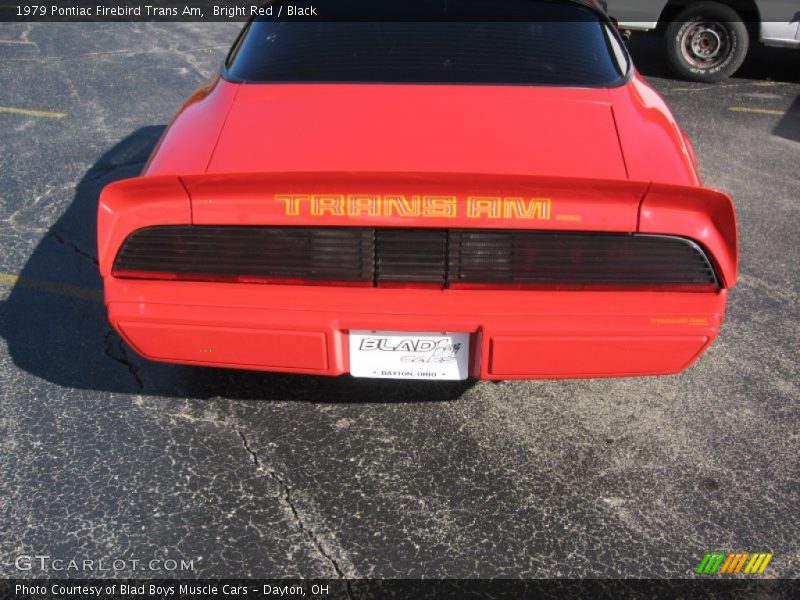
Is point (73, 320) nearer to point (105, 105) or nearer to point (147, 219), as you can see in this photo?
point (147, 219)

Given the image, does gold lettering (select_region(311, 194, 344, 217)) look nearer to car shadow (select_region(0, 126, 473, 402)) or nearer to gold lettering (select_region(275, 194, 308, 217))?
gold lettering (select_region(275, 194, 308, 217))

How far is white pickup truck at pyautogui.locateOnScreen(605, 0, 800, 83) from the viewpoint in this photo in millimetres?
7355

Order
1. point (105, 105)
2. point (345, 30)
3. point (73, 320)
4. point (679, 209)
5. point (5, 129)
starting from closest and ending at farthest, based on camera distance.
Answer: point (679, 209) < point (345, 30) < point (73, 320) < point (5, 129) < point (105, 105)

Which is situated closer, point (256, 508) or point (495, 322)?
point (495, 322)

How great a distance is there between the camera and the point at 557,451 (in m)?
3.10

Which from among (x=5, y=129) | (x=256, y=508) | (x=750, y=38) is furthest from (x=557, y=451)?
(x=750, y=38)

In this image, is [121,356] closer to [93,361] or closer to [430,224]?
[93,361]

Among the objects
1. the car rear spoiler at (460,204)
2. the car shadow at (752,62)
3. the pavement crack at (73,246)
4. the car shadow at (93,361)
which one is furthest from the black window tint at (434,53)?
the car shadow at (752,62)

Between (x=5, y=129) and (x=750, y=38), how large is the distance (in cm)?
686

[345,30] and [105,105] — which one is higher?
[345,30]

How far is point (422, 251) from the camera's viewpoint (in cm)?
261

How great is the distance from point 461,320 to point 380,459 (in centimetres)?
74

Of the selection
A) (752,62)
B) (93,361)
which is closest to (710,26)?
(752,62)

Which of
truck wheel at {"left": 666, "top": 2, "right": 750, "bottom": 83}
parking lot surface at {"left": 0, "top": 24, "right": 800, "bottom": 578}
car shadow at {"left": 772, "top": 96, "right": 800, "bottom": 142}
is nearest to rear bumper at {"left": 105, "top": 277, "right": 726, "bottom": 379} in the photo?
parking lot surface at {"left": 0, "top": 24, "right": 800, "bottom": 578}
